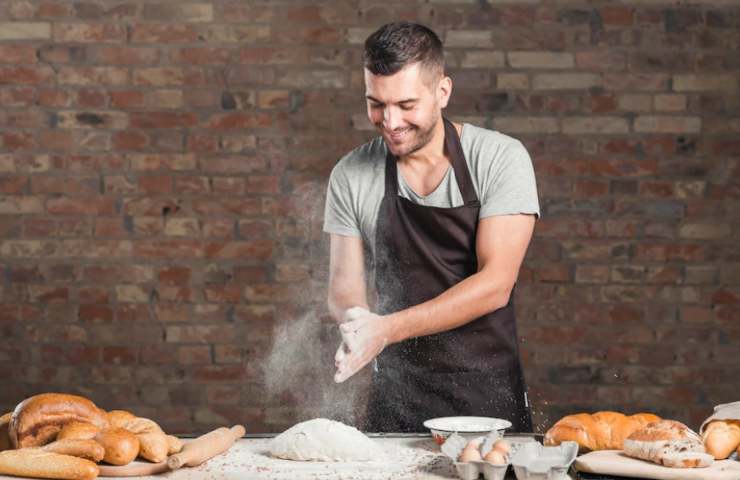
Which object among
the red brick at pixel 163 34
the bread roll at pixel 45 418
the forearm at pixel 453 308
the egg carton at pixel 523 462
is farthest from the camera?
the red brick at pixel 163 34

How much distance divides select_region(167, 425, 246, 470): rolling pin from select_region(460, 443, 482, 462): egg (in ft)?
1.78

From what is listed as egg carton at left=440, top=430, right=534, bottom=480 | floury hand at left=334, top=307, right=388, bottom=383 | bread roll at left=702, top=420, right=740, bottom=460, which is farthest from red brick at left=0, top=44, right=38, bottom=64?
bread roll at left=702, top=420, right=740, bottom=460

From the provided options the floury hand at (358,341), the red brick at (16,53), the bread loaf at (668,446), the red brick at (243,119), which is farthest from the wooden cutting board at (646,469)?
the red brick at (16,53)

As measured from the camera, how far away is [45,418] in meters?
2.32

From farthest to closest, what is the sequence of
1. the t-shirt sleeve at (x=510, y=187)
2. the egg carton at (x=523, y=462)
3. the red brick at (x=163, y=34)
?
the red brick at (x=163, y=34), the t-shirt sleeve at (x=510, y=187), the egg carton at (x=523, y=462)

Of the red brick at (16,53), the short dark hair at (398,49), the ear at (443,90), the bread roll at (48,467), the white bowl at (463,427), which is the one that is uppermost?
the red brick at (16,53)

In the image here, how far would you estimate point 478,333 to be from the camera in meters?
3.19

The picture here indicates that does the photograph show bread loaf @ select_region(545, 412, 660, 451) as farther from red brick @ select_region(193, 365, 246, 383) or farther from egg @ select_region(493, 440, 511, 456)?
red brick @ select_region(193, 365, 246, 383)

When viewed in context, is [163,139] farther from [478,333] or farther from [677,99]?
[677,99]

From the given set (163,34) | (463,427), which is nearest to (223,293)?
(163,34)

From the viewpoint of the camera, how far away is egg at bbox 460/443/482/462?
6.91 feet

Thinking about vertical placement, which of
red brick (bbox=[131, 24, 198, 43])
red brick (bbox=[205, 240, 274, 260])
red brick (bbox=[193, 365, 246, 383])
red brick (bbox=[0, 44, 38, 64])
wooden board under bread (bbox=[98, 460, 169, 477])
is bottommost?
red brick (bbox=[193, 365, 246, 383])

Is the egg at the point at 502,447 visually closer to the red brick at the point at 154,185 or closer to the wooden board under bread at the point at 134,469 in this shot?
the wooden board under bread at the point at 134,469

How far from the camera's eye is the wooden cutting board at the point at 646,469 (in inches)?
83.3
